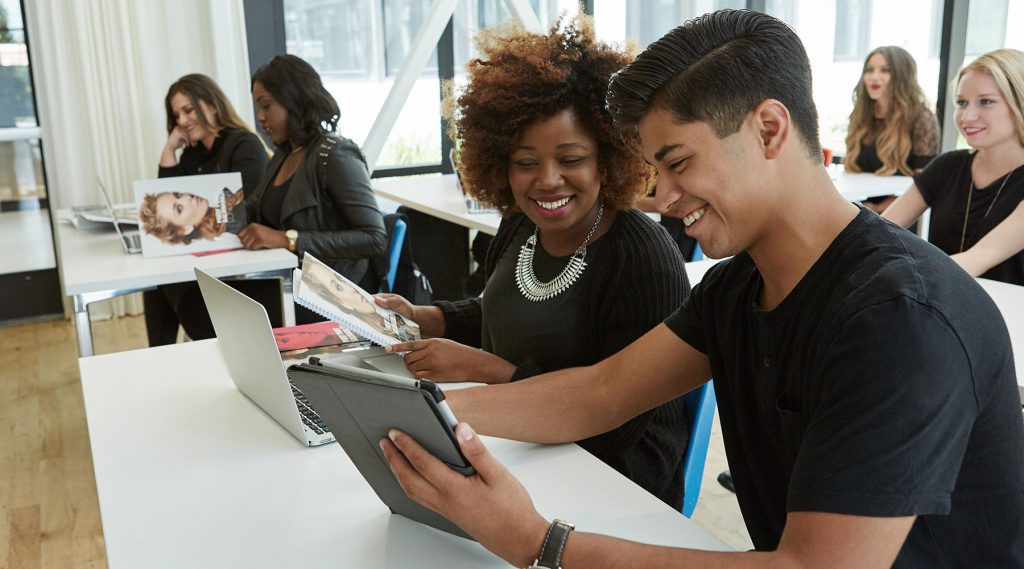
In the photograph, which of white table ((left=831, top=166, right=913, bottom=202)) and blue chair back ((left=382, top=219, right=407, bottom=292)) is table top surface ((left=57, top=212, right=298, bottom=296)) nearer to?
blue chair back ((left=382, top=219, right=407, bottom=292))

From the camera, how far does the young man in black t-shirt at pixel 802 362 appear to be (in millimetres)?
841

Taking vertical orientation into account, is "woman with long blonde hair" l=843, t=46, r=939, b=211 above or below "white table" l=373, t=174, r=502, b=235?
above

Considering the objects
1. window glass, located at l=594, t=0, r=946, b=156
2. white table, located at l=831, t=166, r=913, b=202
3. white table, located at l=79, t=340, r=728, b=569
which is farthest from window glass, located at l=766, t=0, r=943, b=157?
white table, located at l=79, t=340, r=728, b=569

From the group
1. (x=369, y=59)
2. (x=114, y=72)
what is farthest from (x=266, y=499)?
(x=369, y=59)

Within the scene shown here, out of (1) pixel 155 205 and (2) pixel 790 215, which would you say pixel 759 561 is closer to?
(2) pixel 790 215

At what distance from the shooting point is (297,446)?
143 centimetres

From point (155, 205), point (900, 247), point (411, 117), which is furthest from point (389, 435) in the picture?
point (411, 117)

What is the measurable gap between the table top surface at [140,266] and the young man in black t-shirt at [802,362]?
196 centimetres

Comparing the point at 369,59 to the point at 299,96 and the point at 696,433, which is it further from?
the point at 696,433

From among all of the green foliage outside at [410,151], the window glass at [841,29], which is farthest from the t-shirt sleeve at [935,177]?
the green foliage outside at [410,151]

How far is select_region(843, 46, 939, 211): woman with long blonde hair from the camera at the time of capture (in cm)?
443

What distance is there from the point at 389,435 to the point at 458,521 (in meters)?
0.12

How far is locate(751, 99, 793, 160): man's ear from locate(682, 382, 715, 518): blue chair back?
66 centimetres

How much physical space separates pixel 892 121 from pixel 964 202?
1.64m
